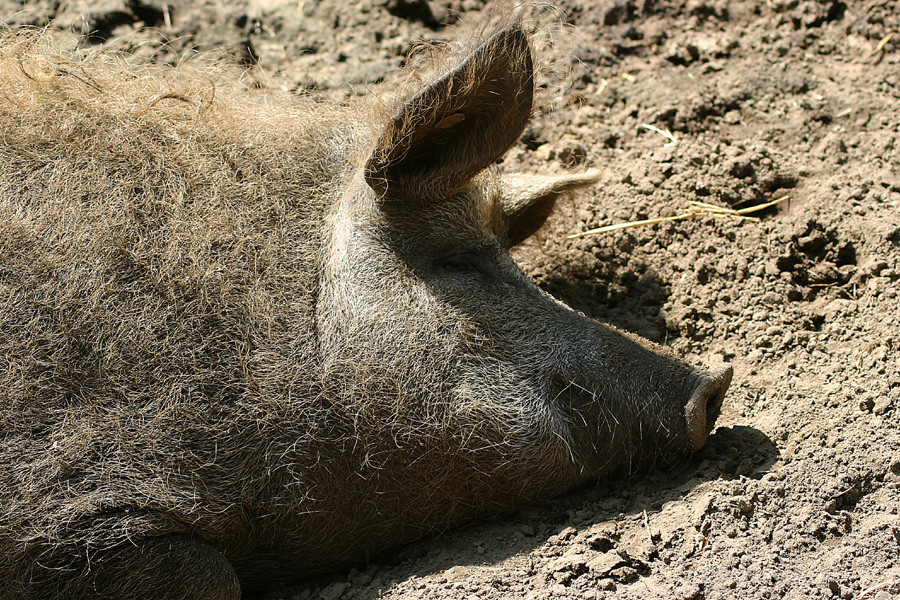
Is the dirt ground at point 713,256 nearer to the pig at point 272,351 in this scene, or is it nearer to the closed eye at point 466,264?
the pig at point 272,351

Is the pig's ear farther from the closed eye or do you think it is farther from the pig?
the closed eye

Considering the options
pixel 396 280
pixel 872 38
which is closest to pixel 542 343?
pixel 396 280

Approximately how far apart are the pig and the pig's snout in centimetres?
1

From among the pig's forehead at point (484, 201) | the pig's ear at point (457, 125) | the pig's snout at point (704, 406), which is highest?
the pig's ear at point (457, 125)

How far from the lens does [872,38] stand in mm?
5148

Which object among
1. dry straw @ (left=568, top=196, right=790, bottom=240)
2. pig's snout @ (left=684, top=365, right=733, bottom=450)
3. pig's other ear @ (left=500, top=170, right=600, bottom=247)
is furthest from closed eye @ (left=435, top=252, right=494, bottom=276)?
dry straw @ (left=568, top=196, right=790, bottom=240)

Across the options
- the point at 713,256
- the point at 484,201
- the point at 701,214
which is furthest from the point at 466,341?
the point at 701,214

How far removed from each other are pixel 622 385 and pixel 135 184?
1816mm

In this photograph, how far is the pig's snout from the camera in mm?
Result: 3205

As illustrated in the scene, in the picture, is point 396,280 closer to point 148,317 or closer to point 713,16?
point 148,317

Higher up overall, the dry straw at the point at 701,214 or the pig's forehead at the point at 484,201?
the pig's forehead at the point at 484,201

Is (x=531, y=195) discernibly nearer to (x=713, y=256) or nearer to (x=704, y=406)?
(x=713, y=256)

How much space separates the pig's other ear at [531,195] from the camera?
392cm

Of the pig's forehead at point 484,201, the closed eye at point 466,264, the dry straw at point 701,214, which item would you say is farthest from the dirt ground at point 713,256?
the closed eye at point 466,264
